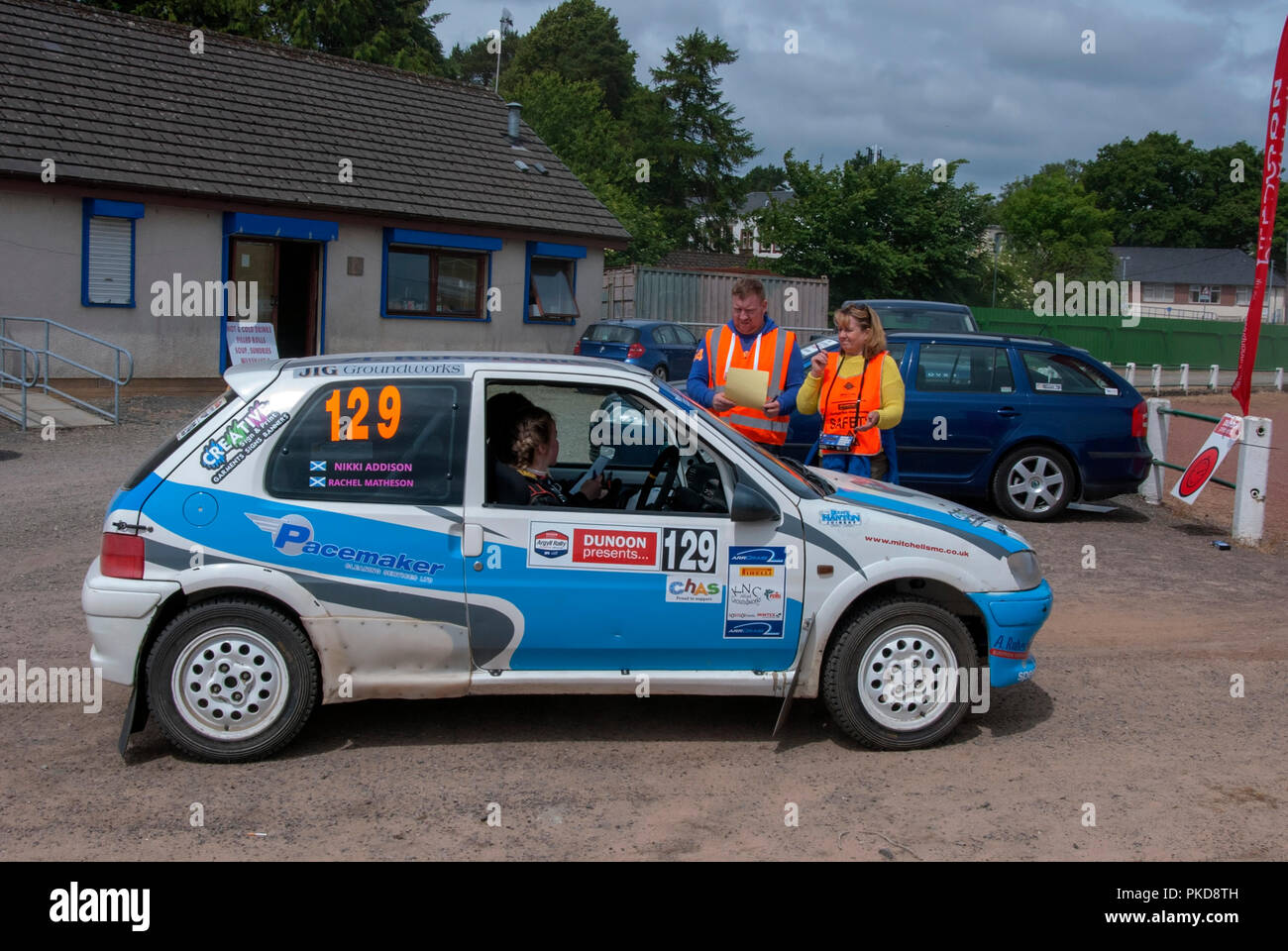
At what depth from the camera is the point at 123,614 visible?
492cm

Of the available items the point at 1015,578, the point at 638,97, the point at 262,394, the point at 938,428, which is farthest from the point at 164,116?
the point at 638,97

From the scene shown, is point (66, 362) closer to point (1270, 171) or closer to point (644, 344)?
point (644, 344)

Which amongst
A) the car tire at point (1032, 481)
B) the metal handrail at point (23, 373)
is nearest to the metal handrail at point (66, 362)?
the metal handrail at point (23, 373)

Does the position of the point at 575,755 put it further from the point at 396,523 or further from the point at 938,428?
the point at 938,428

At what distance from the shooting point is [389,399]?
17.0 ft

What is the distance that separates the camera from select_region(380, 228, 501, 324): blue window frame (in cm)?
2200

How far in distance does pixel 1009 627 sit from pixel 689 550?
58.5 inches

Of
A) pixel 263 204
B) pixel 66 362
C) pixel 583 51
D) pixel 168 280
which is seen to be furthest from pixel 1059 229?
pixel 66 362

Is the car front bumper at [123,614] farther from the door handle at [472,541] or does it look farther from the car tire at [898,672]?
the car tire at [898,672]

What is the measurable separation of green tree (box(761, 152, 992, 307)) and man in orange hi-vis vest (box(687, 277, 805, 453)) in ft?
108

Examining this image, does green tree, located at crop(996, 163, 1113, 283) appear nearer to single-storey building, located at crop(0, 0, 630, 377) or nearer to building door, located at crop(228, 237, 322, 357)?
single-storey building, located at crop(0, 0, 630, 377)

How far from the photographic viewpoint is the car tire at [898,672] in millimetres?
5242

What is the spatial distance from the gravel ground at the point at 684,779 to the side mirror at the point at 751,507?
106 centimetres
